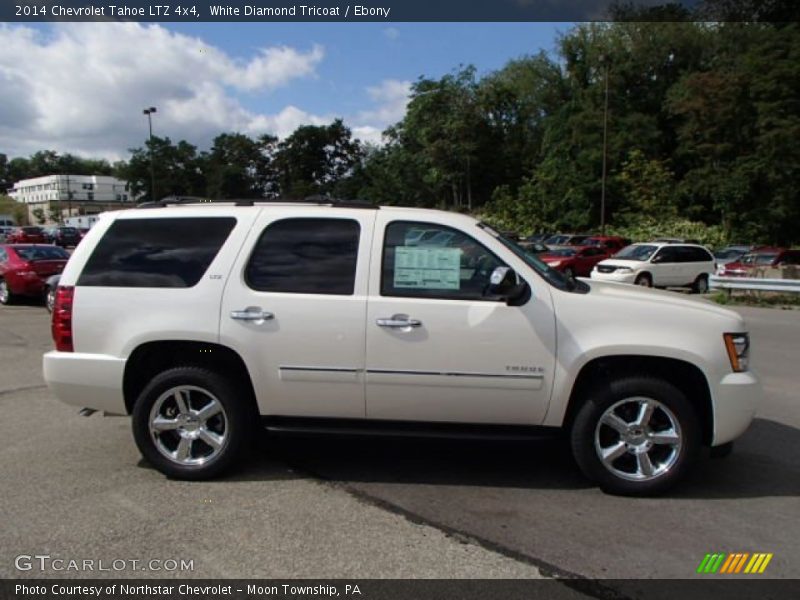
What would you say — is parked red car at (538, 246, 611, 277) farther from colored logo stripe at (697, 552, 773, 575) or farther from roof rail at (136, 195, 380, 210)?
colored logo stripe at (697, 552, 773, 575)

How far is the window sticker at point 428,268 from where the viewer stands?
4426mm

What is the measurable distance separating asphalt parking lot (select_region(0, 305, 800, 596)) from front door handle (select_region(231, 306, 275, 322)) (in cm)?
115

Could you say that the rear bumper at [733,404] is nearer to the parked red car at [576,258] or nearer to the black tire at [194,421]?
the black tire at [194,421]

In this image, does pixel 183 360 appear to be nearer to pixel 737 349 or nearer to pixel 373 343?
pixel 373 343

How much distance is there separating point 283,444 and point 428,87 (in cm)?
6144

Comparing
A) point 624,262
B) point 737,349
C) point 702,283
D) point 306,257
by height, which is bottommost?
point 702,283

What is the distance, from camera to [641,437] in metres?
4.36

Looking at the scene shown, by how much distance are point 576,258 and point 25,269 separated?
18978 mm

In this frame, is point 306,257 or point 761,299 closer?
point 306,257

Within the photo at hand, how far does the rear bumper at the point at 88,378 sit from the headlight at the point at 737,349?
4.07m

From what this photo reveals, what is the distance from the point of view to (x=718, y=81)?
135ft

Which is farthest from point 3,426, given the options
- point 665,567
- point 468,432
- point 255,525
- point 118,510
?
point 665,567

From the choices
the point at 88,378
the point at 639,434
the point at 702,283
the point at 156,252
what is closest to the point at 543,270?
the point at 639,434

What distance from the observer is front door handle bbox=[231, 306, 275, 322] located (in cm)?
443
